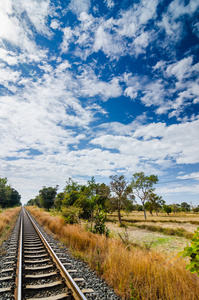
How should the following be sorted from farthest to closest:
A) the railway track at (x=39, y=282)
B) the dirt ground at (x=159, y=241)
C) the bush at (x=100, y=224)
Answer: the dirt ground at (x=159, y=241)
the bush at (x=100, y=224)
the railway track at (x=39, y=282)

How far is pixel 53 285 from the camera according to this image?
13.3 ft

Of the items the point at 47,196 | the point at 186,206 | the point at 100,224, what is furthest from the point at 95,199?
the point at 186,206

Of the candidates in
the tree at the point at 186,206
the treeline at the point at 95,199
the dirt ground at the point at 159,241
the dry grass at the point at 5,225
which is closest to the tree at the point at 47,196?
the treeline at the point at 95,199

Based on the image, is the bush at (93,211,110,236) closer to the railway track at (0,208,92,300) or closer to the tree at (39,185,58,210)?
the railway track at (0,208,92,300)

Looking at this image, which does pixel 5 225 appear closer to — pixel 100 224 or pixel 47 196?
pixel 100 224

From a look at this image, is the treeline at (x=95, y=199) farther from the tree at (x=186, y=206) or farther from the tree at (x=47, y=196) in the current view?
the tree at (x=186, y=206)

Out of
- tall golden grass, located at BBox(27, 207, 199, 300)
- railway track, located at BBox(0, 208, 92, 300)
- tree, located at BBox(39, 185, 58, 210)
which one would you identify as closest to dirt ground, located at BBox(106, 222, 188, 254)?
tall golden grass, located at BBox(27, 207, 199, 300)

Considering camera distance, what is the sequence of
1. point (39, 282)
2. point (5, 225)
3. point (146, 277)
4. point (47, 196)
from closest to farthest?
point (146, 277), point (39, 282), point (5, 225), point (47, 196)

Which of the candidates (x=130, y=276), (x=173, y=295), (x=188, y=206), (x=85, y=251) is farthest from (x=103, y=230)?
(x=188, y=206)

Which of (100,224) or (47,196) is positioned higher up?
(47,196)

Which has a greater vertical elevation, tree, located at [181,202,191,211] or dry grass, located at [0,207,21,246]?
tree, located at [181,202,191,211]

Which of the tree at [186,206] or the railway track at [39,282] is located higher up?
the tree at [186,206]

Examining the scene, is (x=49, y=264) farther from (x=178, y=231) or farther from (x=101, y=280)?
(x=178, y=231)

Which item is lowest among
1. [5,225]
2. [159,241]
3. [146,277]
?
[159,241]
